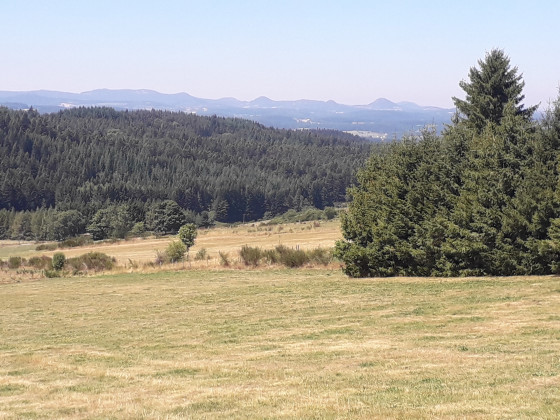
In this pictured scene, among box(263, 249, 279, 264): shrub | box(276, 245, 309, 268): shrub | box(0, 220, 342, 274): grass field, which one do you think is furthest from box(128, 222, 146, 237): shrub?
box(276, 245, 309, 268): shrub

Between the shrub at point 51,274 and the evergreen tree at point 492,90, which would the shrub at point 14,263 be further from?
the evergreen tree at point 492,90

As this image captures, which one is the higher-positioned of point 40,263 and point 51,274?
point 51,274

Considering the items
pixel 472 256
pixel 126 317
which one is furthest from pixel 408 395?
pixel 472 256

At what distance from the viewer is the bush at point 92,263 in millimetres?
46531

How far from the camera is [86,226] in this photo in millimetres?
114812

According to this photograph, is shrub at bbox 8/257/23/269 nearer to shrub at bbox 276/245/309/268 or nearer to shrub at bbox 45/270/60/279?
shrub at bbox 45/270/60/279

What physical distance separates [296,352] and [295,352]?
0.02m

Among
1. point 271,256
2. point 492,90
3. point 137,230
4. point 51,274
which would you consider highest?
point 492,90

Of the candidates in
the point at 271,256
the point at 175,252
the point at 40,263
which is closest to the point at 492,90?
the point at 271,256

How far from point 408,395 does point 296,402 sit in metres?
1.64

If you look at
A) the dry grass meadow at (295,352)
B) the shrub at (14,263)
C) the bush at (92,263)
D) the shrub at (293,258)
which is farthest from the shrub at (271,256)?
the shrub at (14,263)

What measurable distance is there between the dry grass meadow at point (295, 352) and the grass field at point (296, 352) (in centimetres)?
4

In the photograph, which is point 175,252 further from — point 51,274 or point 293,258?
point 293,258

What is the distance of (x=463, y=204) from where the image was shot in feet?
90.3
